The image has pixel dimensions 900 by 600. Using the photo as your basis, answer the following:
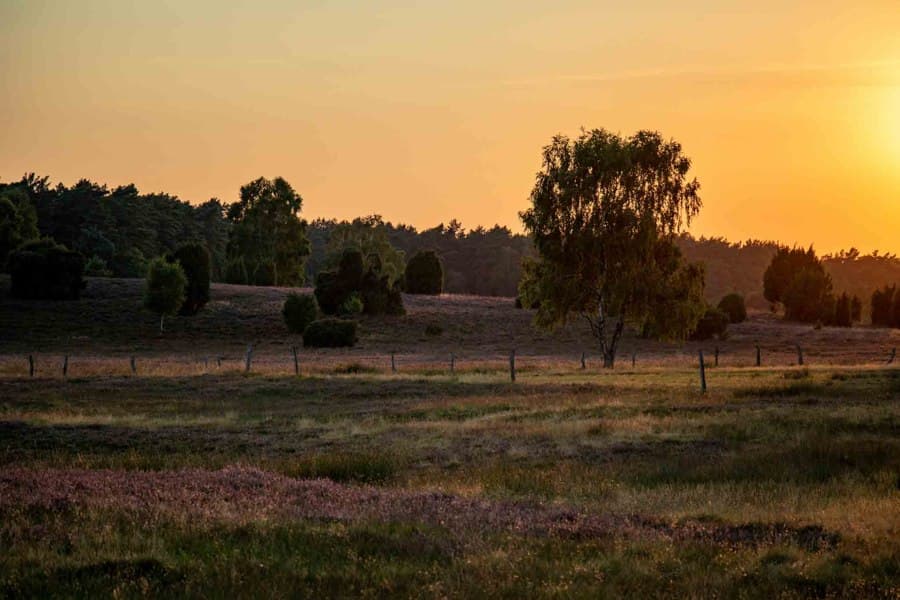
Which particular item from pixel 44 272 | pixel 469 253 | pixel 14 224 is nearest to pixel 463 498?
pixel 44 272

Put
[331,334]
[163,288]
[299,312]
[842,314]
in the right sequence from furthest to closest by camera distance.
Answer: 1. [842,314]
2. [299,312]
3. [163,288]
4. [331,334]

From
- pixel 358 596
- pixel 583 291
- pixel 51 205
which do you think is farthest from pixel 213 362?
pixel 51 205

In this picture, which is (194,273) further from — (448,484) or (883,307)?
(883,307)

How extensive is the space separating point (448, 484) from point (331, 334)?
5444 cm

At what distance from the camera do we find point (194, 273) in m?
81.3

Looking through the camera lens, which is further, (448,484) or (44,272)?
(44,272)

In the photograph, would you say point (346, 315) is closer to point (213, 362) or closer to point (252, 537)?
point (213, 362)

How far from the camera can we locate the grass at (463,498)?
8.91m

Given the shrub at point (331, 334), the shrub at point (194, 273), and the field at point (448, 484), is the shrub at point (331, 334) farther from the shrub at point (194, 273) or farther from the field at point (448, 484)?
the field at point (448, 484)

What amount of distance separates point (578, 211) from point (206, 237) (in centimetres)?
9502

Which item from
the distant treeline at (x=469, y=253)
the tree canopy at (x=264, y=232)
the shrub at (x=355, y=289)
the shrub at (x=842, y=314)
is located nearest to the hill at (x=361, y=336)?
the shrub at (x=355, y=289)

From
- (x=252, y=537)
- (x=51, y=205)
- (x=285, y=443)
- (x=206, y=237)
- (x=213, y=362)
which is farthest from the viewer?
(x=206, y=237)

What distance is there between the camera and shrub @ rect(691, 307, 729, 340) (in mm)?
81312

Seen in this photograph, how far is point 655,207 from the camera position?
56.2m
